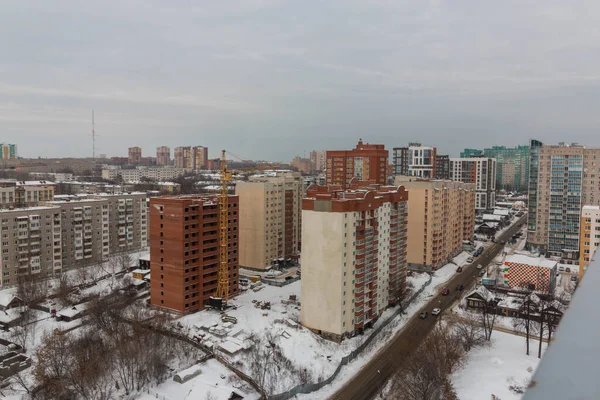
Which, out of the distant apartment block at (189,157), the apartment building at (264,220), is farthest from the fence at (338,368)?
the distant apartment block at (189,157)

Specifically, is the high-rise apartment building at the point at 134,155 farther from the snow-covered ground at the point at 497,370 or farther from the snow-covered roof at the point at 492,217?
the snow-covered ground at the point at 497,370

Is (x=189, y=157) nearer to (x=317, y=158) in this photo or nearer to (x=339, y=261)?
(x=317, y=158)

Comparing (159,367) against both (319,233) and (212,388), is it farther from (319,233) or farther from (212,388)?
(319,233)

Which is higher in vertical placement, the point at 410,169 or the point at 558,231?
the point at 410,169

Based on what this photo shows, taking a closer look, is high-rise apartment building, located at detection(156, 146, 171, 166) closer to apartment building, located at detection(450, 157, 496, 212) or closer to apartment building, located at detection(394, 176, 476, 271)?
apartment building, located at detection(450, 157, 496, 212)

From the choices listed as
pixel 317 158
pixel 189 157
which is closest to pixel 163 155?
pixel 189 157

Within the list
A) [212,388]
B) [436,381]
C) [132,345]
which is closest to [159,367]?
[132,345]

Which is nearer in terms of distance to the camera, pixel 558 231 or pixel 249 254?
pixel 249 254
